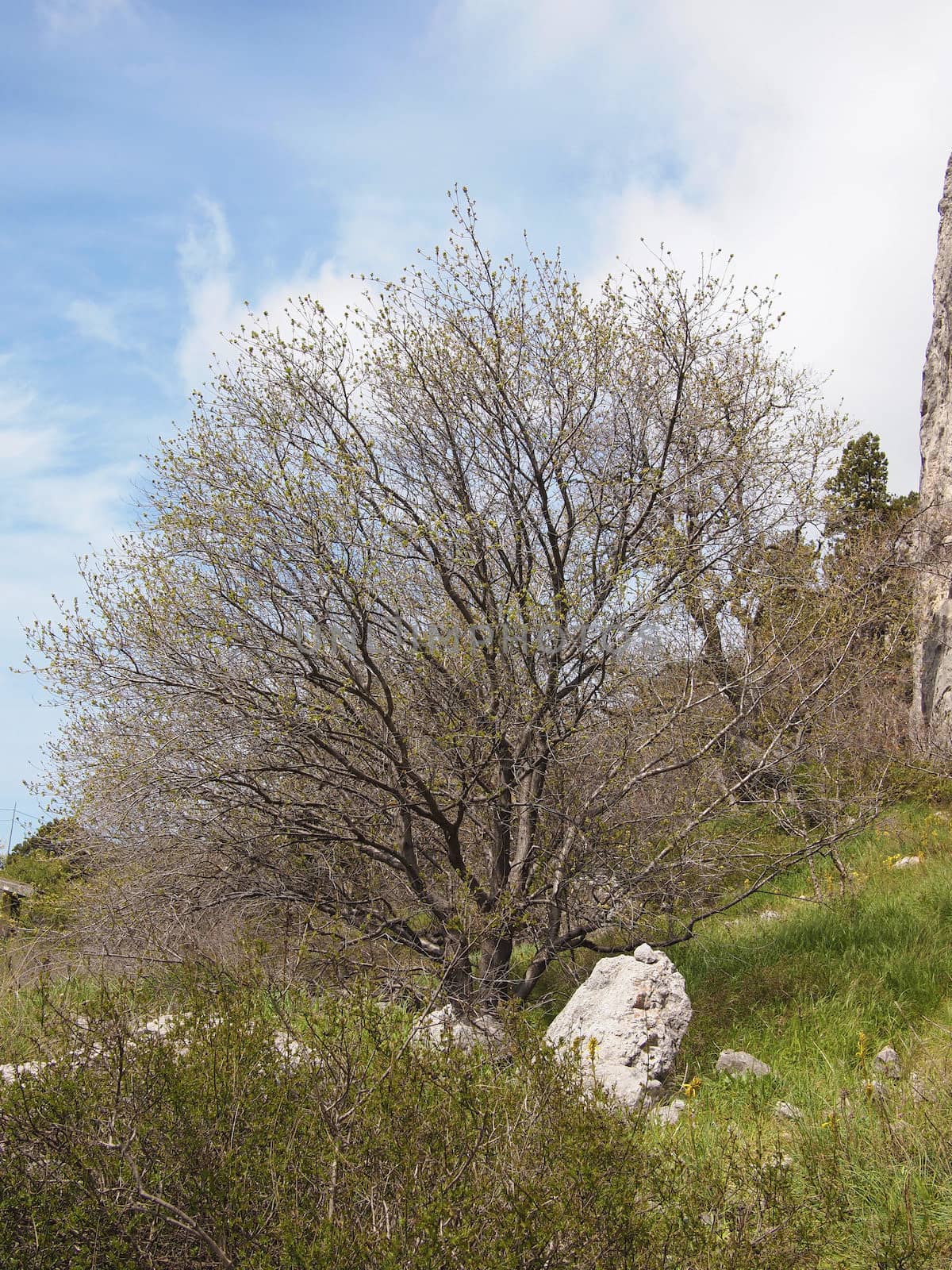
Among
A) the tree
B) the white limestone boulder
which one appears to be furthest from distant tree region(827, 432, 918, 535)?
the white limestone boulder

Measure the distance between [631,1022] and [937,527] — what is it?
10876 millimetres

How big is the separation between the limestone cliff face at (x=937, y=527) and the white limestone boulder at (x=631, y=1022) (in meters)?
8.38

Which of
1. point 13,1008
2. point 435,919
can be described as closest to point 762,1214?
point 435,919

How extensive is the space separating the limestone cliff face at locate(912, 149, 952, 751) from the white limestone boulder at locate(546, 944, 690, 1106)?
Answer: 8377mm

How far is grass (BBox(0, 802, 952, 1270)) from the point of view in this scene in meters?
2.69

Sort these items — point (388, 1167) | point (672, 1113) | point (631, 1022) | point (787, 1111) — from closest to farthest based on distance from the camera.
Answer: point (388, 1167)
point (787, 1111)
point (672, 1113)
point (631, 1022)

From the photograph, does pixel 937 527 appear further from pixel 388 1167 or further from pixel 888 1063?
pixel 388 1167

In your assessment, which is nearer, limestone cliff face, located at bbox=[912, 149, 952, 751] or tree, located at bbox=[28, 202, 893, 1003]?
tree, located at bbox=[28, 202, 893, 1003]

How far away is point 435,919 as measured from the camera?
788cm

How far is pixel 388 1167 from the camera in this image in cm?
285

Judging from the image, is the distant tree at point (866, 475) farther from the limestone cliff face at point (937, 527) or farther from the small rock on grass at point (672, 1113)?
the small rock on grass at point (672, 1113)

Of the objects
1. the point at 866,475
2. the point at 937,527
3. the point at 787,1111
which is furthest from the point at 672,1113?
the point at 866,475

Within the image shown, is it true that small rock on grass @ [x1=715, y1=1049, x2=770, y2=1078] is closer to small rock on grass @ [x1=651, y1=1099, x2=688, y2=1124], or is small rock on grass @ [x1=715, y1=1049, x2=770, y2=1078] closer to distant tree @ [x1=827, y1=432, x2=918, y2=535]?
small rock on grass @ [x1=651, y1=1099, x2=688, y2=1124]

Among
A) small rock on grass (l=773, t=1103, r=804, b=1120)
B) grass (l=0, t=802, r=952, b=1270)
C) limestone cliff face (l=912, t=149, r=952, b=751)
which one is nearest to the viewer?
grass (l=0, t=802, r=952, b=1270)
